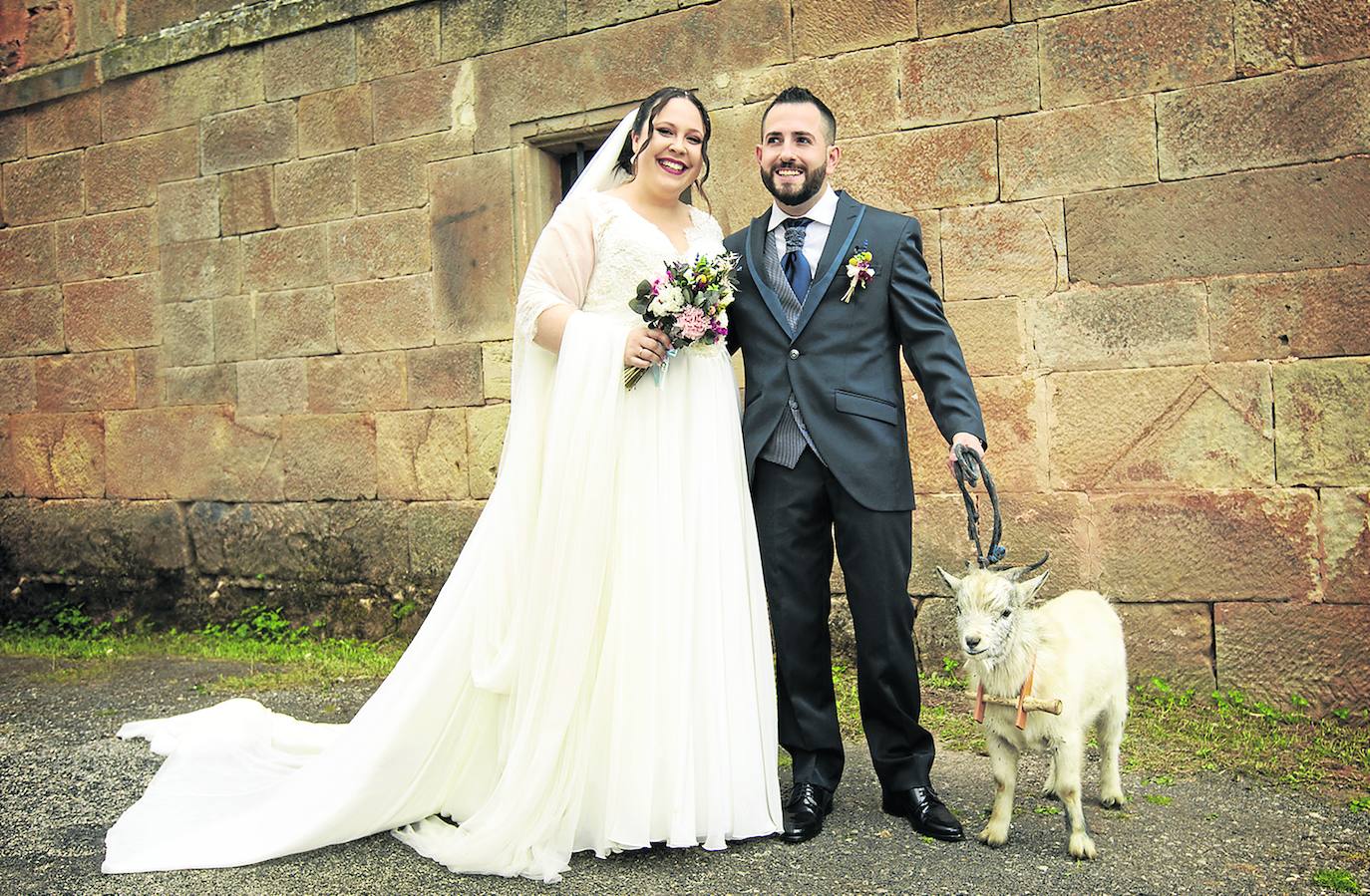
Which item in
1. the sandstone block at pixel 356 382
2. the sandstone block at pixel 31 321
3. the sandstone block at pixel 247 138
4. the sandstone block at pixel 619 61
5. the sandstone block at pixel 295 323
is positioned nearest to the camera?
the sandstone block at pixel 619 61

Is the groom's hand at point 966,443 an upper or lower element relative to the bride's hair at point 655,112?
lower

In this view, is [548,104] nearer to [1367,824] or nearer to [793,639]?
[793,639]

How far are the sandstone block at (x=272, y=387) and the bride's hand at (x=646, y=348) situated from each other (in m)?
4.35

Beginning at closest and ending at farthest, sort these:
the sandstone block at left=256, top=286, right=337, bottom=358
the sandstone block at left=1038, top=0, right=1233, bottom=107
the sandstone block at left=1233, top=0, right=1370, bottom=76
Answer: the sandstone block at left=1233, top=0, right=1370, bottom=76
the sandstone block at left=1038, top=0, right=1233, bottom=107
the sandstone block at left=256, top=286, right=337, bottom=358

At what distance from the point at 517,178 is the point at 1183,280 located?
11.7ft

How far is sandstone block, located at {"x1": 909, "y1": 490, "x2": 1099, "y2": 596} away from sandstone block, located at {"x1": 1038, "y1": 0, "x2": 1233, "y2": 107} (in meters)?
1.67

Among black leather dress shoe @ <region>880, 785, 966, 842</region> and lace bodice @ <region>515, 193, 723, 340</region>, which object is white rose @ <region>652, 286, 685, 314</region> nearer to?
lace bodice @ <region>515, 193, 723, 340</region>

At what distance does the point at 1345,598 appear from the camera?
4820 mm

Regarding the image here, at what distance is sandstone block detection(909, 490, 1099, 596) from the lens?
17.5 ft

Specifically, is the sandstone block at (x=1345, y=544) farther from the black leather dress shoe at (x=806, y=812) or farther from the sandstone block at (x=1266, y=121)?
the black leather dress shoe at (x=806, y=812)

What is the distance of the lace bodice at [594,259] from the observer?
12.3 feet

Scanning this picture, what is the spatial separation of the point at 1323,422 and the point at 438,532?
4611mm

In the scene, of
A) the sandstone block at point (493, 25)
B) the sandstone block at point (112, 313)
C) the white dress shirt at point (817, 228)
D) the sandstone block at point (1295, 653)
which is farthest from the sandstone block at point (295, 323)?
the sandstone block at point (1295, 653)

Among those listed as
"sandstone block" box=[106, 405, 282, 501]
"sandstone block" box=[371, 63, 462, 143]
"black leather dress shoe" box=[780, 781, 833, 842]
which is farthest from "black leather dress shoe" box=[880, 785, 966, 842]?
"sandstone block" box=[106, 405, 282, 501]
